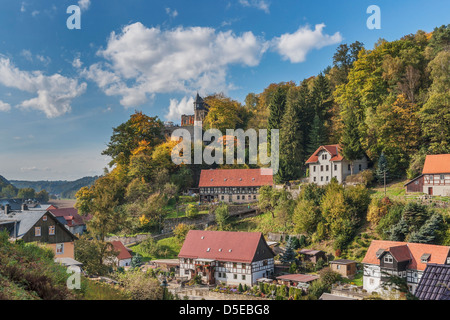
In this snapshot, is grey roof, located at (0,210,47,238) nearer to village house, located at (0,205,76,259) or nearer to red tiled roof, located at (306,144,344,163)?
village house, located at (0,205,76,259)

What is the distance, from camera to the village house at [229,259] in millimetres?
31531

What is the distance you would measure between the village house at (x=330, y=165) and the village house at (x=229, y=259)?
13.1 m

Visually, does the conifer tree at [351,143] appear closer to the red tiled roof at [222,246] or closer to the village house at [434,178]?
the village house at [434,178]

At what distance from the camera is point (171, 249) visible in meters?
39.9

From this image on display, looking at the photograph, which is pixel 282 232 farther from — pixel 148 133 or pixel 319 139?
pixel 148 133

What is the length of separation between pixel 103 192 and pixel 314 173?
2411 cm

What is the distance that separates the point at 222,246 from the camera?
34.2m

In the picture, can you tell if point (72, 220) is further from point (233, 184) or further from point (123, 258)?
point (233, 184)

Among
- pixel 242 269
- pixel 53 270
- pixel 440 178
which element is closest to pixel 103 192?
pixel 242 269

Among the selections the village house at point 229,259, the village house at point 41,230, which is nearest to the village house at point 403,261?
the village house at point 229,259

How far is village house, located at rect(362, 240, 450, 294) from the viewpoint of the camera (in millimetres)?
25625

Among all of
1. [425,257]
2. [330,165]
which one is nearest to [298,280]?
[425,257]

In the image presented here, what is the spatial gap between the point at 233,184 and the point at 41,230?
95.2 feet
